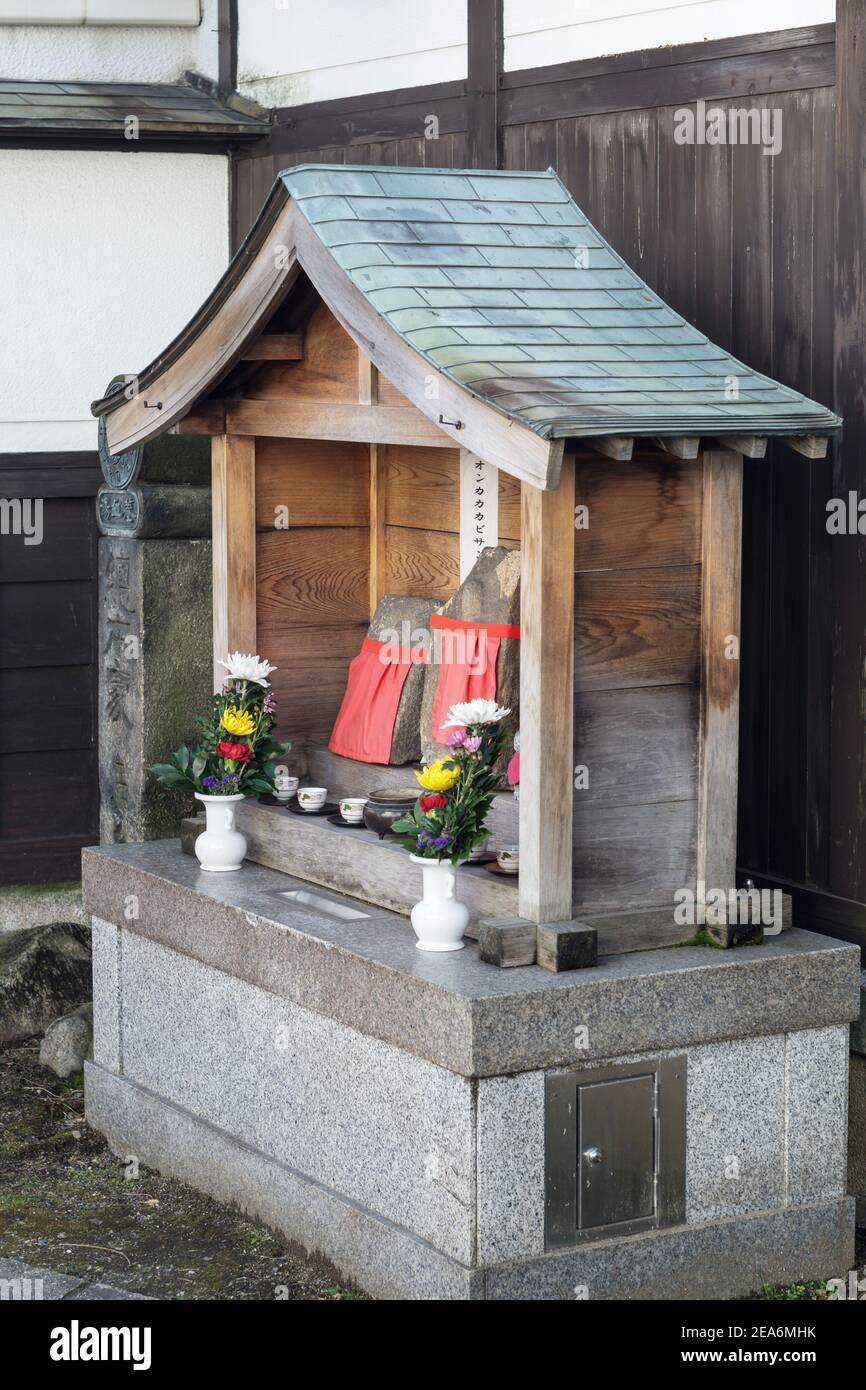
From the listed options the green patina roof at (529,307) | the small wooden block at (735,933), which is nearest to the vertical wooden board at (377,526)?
the green patina roof at (529,307)

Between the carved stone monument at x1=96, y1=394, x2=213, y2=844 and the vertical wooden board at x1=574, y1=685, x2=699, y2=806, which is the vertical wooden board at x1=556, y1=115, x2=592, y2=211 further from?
the vertical wooden board at x1=574, y1=685, x2=699, y2=806

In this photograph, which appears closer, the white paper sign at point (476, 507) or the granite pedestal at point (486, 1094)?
the granite pedestal at point (486, 1094)

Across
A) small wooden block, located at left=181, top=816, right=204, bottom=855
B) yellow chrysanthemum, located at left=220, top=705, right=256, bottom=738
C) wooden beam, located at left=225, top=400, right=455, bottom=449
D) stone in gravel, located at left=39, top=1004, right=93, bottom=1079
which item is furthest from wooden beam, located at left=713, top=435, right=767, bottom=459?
stone in gravel, located at left=39, top=1004, right=93, bottom=1079

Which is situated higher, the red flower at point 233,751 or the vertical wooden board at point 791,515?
the vertical wooden board at point 791,515

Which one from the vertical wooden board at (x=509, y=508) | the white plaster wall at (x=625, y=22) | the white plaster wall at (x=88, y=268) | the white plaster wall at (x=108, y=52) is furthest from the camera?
the white plaster wall at (x=108, y=52)

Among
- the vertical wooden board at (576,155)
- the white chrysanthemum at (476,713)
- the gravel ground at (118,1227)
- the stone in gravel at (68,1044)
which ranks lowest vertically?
the gravel ground at (118,1227)

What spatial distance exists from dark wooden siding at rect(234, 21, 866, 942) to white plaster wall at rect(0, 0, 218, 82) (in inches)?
102

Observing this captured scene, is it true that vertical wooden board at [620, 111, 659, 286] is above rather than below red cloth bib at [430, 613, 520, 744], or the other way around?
above

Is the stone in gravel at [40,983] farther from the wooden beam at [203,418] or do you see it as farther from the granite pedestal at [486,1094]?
the wooden beam at [203,418]

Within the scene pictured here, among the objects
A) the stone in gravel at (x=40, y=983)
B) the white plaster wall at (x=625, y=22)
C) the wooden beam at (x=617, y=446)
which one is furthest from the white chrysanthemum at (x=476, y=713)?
the stone in gravel at (x=40, y=983)

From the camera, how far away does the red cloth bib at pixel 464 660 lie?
18.8ft

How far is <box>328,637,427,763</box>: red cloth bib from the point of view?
6168 mm

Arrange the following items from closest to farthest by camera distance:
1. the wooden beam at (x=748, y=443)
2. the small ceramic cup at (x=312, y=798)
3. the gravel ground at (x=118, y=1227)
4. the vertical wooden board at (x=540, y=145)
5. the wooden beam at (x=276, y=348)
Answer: the wooden beam at (x=748, y=443), the gravel ground at (x=118, y=1227), the wooden beam at (x=276, y=348), the small ceramic cup at (x=312, y=798), the vertical wooden board at (x=540, y=145)

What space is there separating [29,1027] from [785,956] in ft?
11.7
